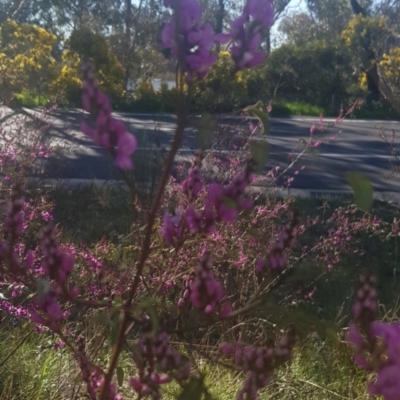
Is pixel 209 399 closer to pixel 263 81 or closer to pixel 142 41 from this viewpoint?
pixel 263 81

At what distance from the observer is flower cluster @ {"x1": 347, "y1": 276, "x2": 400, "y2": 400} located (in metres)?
0.76

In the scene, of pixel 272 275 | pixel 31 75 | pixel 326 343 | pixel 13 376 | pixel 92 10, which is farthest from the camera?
pixel 92 10

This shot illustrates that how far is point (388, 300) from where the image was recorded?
438 centimetres

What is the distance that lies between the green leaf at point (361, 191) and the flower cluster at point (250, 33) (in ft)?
0.75

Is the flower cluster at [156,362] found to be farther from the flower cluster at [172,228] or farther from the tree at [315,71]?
the tree at [315,71]

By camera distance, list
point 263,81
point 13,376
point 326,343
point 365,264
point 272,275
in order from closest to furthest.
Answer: point 272,275 < point 13,376 < point 326,343 < point 365,264 < point 263,81

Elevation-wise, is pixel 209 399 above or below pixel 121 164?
below

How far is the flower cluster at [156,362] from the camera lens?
118cm

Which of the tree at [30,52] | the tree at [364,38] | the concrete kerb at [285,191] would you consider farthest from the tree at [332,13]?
the concrete kerb at [285,191]

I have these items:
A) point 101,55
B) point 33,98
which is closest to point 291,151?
point 101,55

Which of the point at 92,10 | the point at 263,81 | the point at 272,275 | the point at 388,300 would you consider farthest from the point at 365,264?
the point at 92,10

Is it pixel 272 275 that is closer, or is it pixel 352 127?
pixel 272 275

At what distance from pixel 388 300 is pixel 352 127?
11.5m

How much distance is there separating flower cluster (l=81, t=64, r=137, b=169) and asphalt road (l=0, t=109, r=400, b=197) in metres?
3.45
